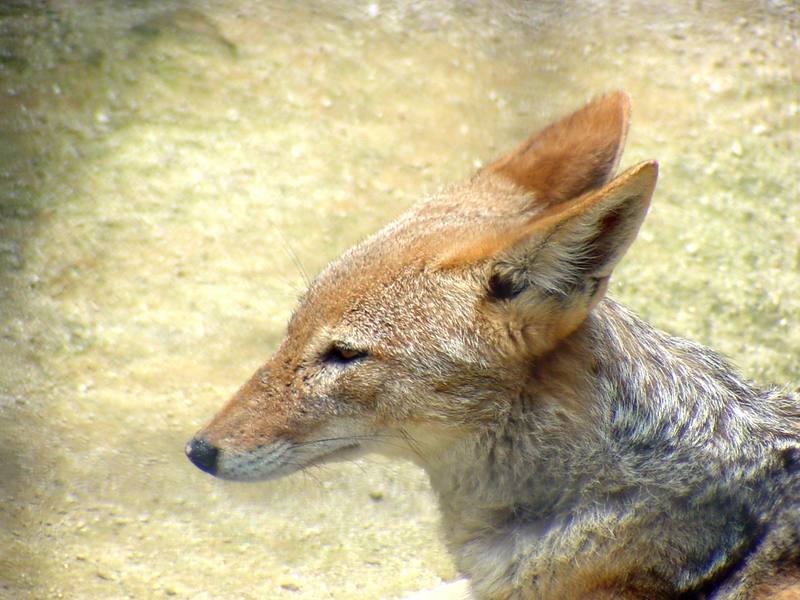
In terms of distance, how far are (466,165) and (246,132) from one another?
59.1 inches

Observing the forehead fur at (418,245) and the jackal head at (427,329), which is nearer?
the jackal head at (427,329)

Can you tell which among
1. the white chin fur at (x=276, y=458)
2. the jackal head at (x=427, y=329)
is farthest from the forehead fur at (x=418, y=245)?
the white chin fur at (x=276, y=458)

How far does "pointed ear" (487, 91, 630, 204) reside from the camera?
3389 millimetres

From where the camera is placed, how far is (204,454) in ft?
10.5

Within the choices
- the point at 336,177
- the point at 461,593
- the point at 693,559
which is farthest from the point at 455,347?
the point at 336,177

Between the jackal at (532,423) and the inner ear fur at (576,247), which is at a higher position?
the inner ear fur at (576,247)

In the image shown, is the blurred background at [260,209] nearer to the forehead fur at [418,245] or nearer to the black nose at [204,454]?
the black nose at [204,454]

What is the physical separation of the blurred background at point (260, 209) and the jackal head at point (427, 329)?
1313mm

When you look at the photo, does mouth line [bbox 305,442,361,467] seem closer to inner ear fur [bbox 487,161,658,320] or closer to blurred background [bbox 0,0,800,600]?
inner ear fur [bbox 487,161,658,320]

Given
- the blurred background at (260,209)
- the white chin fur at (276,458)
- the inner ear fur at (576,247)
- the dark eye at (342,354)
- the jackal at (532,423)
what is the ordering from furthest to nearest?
the blurred background at (260,209), the white chin fur at (276,458), the dark eye at (342,354), the jackal at (532,423), the inner ear fur at (576,247)

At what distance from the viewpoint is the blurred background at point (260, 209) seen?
440 centimetres

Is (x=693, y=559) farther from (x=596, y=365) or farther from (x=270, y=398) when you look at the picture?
(x=270, y=398)

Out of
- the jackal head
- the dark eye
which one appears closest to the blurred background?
the jackal head

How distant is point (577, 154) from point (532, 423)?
103 centimetres
